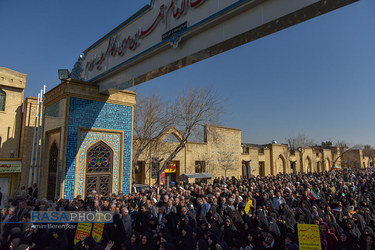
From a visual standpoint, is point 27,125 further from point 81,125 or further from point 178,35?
point 178,35

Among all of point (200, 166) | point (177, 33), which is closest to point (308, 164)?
point (200, 166)

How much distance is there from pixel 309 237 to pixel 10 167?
1645cm

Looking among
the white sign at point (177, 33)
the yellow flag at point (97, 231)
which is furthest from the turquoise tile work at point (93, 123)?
the yellow flag at point (97, 231)

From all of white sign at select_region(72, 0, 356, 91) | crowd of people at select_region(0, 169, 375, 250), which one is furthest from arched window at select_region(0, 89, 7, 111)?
crowd of people at select_region(0, 169, 375, 250)

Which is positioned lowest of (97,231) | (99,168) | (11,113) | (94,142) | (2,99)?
(97,231)

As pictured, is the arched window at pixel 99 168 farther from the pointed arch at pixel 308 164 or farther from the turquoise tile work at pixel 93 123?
the pointed arch at pixel 308 164

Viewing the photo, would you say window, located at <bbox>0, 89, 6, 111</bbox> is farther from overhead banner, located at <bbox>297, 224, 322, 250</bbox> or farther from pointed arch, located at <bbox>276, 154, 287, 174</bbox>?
pointed arch, located at <bbox>276, 154, 287, 174</bbox>

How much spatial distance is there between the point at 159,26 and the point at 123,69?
2170mm

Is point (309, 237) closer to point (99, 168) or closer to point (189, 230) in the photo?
point (189, 230)

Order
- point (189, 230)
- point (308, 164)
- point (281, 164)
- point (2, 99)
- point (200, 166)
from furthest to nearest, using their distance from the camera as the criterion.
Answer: point (308, 164) < point (281, 164) < point (200, 166) < point (2, 99) < point (189, 230)

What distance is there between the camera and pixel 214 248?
16.4 ft

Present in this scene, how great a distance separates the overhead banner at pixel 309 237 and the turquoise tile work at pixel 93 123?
7150mm

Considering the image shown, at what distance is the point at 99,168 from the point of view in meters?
9.68

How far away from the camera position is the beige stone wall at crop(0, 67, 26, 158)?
51.3 feet
